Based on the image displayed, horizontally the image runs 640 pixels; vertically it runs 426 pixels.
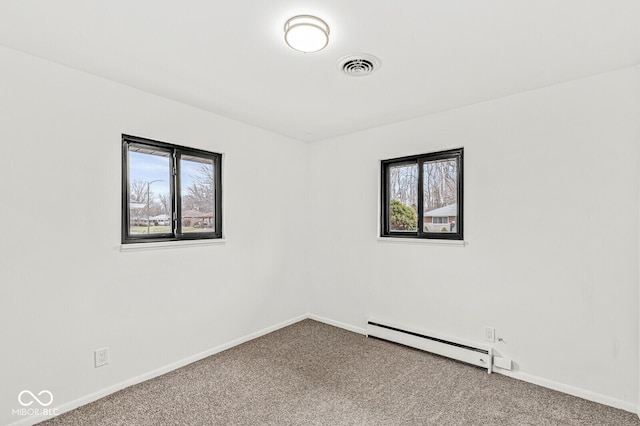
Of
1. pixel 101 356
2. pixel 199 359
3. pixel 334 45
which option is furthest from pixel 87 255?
pixel 334 45

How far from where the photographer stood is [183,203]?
120 inches

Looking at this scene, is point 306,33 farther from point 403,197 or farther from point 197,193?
point 403,197

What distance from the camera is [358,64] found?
7.30 feet

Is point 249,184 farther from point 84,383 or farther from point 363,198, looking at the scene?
point 84,383

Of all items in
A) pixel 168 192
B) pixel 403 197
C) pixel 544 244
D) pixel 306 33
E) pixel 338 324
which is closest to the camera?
pixel 306 33

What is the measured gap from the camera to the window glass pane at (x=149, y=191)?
2.70 meters

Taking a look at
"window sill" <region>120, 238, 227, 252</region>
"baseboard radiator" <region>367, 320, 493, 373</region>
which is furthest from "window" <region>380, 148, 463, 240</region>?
"window sill" <region>120, 238, 227, 252</region>

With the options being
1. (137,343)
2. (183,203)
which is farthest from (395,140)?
(137,343)

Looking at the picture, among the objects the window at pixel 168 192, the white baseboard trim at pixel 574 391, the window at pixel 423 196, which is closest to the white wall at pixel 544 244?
the white baseboard trim at pixel 574 391

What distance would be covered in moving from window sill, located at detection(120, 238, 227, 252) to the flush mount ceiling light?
192 cm

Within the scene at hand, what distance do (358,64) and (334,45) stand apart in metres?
0.29

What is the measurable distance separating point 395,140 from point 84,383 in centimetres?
340

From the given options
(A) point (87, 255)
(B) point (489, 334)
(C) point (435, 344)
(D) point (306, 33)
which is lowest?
(C) point (435, 344)

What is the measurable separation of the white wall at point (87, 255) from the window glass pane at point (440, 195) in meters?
1.96
